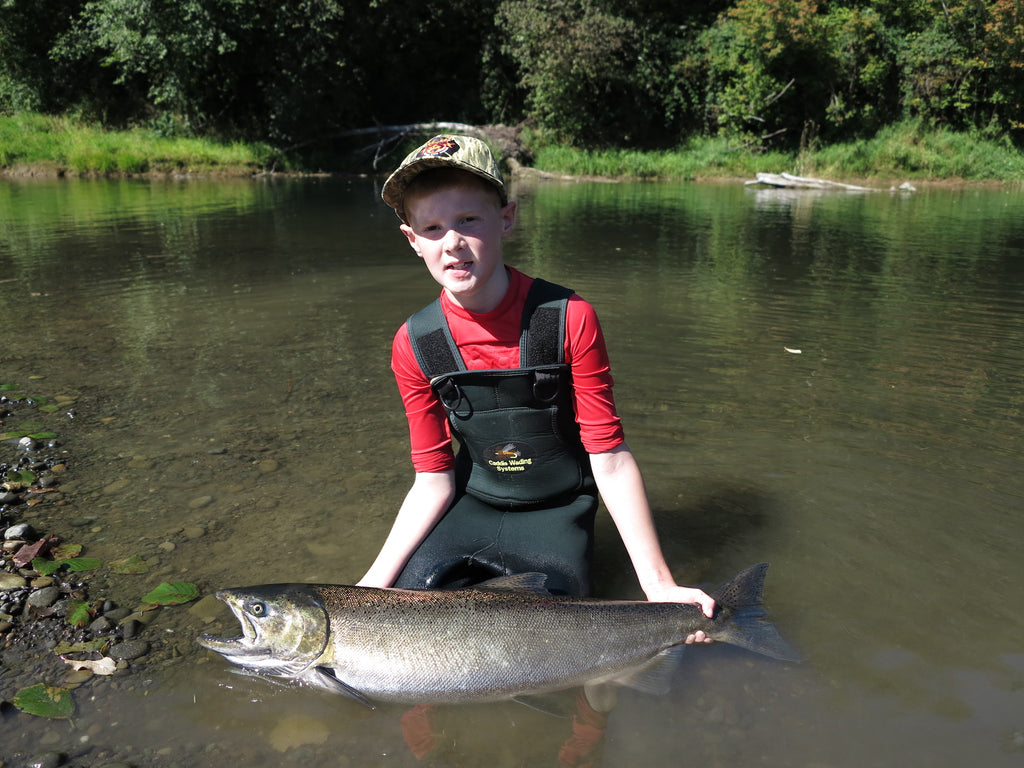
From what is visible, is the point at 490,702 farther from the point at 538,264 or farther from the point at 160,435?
the point at 538,264

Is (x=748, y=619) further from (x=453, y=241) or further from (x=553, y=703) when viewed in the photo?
(x=453, y=241)

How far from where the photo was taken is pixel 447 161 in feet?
8.48

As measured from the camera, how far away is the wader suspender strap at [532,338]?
9.62ft

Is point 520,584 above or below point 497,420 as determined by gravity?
below

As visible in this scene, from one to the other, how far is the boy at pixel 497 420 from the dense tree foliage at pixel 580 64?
99.5 ft

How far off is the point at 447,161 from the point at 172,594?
2155 millimetres

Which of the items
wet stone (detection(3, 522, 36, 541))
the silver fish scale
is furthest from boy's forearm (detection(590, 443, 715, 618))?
wet stone (detection(3, 522, 36, 541))

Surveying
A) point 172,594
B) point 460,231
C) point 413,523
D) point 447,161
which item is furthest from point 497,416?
point 172,594

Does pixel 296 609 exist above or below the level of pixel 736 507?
above

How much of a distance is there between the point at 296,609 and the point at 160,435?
2987mm

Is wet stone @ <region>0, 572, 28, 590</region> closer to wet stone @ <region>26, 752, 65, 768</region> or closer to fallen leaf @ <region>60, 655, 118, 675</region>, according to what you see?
fallen leaf @ <region>60, 655, 118, 675</region>

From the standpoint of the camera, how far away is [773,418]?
→ 5293 millimetres

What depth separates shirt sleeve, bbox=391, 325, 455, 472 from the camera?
3.11m

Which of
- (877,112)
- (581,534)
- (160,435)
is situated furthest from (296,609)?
(877,112)
